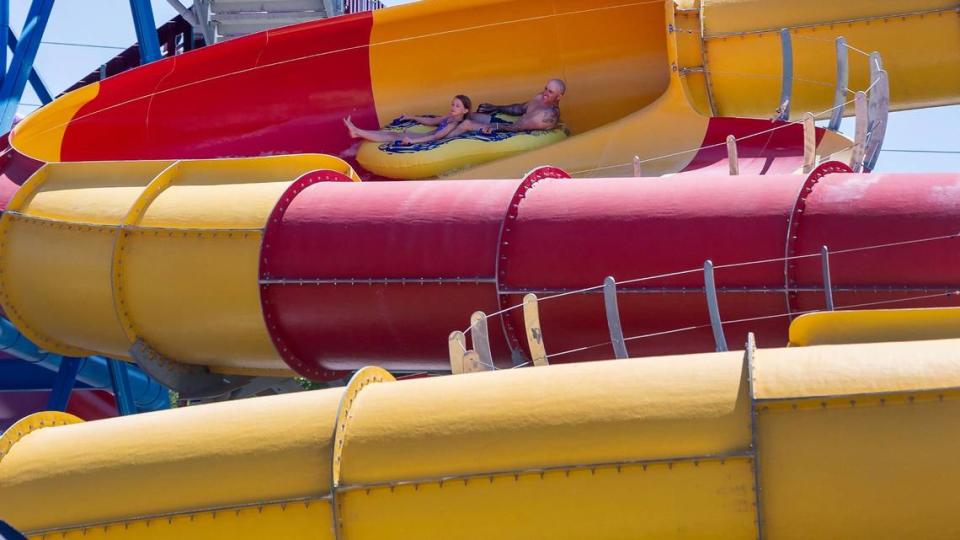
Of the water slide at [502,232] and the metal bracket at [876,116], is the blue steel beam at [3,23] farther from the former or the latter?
the metal bracket at [876,116]

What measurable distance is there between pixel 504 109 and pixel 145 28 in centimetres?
792

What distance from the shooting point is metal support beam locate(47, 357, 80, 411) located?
12914 millimetres

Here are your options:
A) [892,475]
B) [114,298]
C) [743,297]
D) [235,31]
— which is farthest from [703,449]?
[235,31]

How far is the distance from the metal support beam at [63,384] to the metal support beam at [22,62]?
4.35m

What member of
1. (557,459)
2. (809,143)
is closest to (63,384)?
(809,143)

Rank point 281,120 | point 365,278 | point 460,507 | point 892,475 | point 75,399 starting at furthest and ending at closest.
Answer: point 75,399, point 281,120, point 365,278, point 460,507, point 892,475

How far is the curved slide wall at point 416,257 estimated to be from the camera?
7.85 m

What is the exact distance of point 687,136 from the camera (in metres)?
12.0

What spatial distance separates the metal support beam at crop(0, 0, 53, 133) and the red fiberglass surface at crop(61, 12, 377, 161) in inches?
129

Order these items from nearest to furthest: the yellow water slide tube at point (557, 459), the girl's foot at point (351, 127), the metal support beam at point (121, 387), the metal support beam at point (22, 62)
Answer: the yellow water slide tube at point (557, 459), the girl's foot at point (351, 127), the metal support beam at point (121, 387), the metal support beam at point (22, 62)

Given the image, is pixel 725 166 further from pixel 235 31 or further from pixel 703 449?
pixel 235 31

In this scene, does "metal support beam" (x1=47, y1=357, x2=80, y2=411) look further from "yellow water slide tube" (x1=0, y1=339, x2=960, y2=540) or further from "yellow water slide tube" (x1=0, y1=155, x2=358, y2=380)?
"yellow water slide tube" (x1=0, y1=339, x2=960, y2=540)

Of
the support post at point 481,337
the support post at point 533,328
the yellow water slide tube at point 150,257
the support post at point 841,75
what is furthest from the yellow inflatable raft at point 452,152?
the support post at point 481,337

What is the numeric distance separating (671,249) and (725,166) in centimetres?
Result: 333
